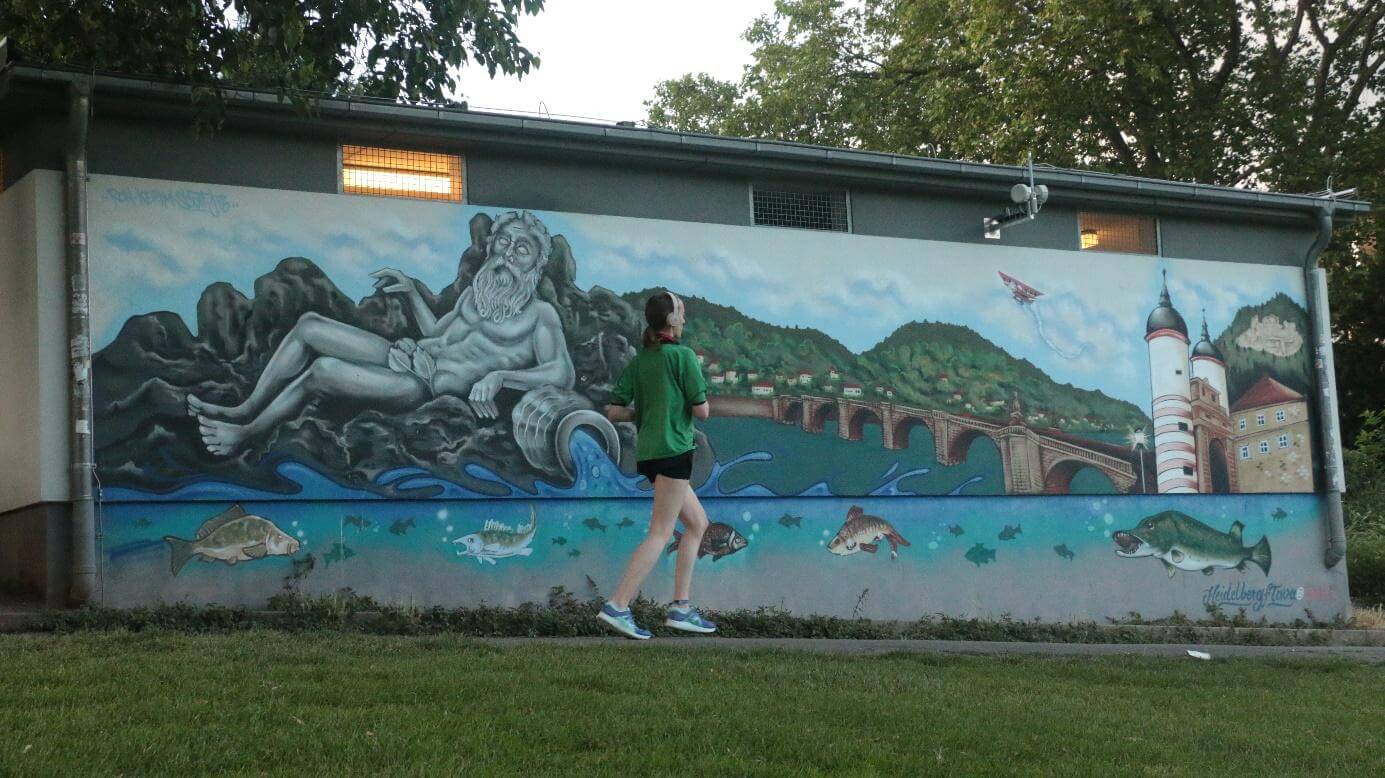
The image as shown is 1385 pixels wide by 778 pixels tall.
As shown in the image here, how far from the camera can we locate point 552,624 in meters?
10.7

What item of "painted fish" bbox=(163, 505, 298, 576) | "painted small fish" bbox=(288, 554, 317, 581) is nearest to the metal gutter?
"painted fish" bbox=(163, 505, 298, 576)

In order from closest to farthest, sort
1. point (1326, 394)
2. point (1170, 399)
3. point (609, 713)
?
point (609, 713), point (1170, 399), point (1326, 394)

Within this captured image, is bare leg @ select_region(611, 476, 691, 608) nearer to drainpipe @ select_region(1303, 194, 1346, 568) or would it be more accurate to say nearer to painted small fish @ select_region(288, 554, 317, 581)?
painted small fish @ select_region(288, 554, 317, 581)

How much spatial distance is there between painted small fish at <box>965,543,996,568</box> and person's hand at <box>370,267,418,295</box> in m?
6.08

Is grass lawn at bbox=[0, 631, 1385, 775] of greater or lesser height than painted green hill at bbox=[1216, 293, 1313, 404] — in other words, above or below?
below

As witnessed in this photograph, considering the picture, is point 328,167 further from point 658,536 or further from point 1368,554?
point 1368,554

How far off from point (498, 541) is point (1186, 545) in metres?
7.66

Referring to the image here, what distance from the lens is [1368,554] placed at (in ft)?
61.7

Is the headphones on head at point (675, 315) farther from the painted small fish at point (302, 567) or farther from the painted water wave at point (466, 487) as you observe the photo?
the painted small fish at point (302, 567)

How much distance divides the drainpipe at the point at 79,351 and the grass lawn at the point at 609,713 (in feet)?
7.11

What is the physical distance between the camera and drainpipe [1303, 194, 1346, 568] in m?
16.0

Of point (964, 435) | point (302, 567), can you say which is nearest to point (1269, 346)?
point (964, 435)

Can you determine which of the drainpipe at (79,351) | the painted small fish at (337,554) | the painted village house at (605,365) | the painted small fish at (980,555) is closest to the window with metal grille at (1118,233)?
the painted village house at (605,365)

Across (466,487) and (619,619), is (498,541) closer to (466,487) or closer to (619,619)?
(466,487)
